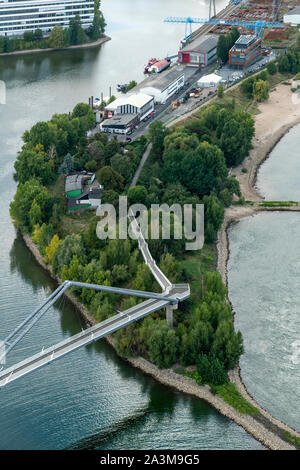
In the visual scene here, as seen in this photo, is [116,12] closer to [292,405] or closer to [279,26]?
[279,26]

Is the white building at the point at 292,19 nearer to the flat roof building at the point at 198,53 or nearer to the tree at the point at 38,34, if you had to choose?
the flat roof building at the point at 198,53

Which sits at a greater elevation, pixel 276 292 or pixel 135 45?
pixel 135 45

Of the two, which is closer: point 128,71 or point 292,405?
point 292,405

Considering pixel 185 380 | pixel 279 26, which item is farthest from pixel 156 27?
pixel 185 380

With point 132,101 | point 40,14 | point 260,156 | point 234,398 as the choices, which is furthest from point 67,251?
point 40,14

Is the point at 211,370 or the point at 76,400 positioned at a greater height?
the point at 211,370

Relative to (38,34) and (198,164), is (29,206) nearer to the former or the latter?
(198,164)

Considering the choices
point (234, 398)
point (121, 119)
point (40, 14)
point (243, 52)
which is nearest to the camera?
point (234, 398)
